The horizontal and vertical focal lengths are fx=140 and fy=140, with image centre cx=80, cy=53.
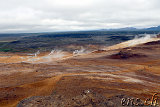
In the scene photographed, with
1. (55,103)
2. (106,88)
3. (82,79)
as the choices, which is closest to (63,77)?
(82,79)

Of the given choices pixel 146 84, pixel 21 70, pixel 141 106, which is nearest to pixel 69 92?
pixel 141 106

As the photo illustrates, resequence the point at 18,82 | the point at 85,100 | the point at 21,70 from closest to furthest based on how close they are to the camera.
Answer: the point at 85,100 → the point at 18,82 → the point at 21,70

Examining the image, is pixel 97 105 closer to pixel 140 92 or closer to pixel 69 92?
pixel 69 92

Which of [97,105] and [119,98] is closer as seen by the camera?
[97,105]

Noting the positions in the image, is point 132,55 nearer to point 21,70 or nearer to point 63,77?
point 63,77

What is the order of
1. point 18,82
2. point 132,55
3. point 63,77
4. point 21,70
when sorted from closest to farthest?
point 18,82
point 63,77
point 21,70
point 132,55

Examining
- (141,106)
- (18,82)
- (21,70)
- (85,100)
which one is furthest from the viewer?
(21,70)

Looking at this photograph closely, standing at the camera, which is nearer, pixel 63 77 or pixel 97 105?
pixel 97 105

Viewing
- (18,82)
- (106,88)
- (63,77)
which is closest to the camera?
(106,88)
